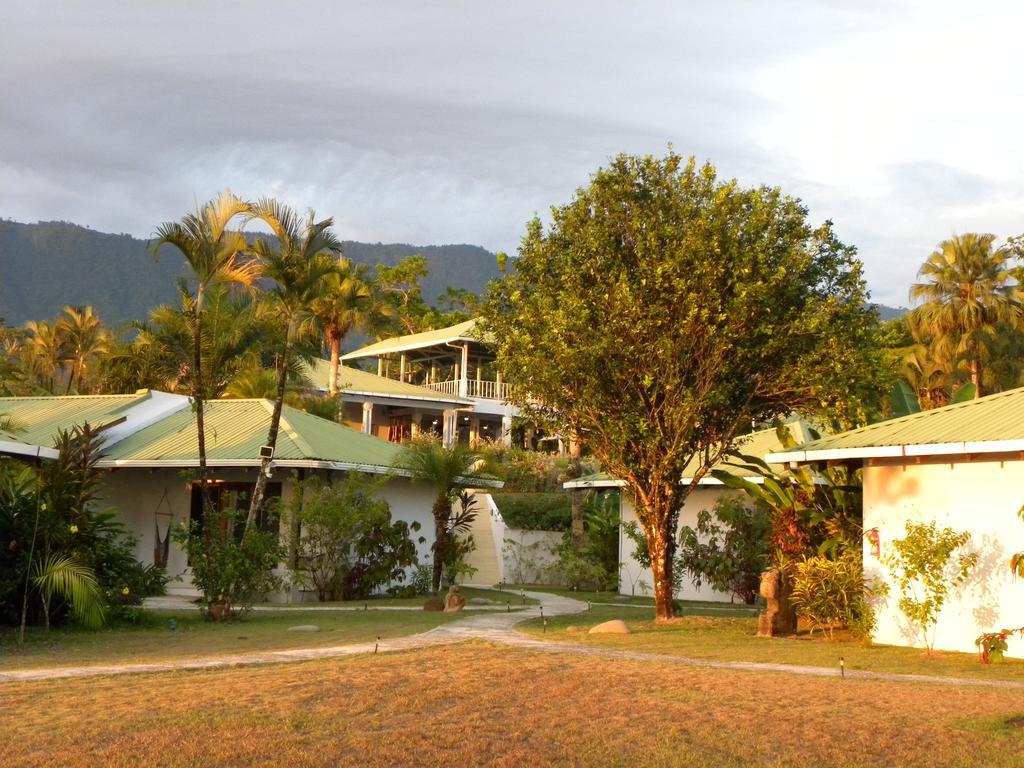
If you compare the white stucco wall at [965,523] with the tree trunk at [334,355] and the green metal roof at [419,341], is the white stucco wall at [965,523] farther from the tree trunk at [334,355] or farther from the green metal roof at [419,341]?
the green metal roof at [419,341]

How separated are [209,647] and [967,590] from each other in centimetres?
950

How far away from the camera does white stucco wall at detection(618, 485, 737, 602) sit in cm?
2614

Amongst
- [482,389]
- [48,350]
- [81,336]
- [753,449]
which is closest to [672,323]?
[753,449]

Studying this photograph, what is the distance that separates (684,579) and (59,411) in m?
15.7

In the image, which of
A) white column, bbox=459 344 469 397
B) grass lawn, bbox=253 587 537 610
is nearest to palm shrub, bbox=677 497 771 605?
grass lawn, bbox=253 587 537 610

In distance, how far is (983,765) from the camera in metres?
8.23

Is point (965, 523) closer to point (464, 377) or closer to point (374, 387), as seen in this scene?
point (374, 387)

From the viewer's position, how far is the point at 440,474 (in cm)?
2420

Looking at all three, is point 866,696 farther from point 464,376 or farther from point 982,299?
point 464,376

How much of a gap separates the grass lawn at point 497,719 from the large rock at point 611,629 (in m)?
4.20

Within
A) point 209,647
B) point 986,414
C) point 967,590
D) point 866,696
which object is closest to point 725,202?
point 986,414

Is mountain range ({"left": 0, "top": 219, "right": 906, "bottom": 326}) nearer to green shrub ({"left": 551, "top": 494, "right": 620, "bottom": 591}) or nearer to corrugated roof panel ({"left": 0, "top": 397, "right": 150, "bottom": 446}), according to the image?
corrugated roof panel ({"left": 0, "top": 397, "right": 150, "bottom": 446})

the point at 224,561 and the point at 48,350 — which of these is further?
the point at 48,350

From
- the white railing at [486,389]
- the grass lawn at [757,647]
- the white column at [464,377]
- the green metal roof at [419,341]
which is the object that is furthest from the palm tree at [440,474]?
the white railing at [486,389]
